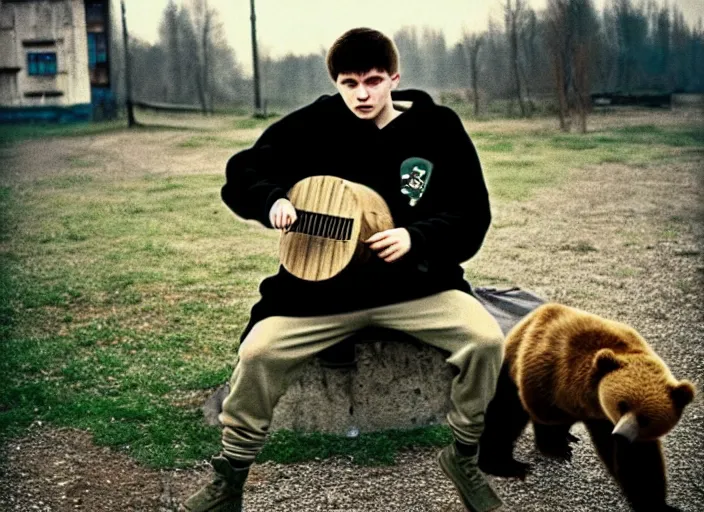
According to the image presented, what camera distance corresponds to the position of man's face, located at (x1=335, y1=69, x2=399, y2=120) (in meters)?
1.91

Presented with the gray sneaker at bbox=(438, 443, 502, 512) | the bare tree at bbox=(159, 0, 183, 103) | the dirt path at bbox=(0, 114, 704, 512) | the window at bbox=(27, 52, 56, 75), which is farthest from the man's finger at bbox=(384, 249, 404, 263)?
the window at bbox=(27, 52, 56, 75)

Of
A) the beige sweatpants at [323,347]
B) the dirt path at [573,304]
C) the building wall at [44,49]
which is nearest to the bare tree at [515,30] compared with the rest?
the dirt path at [573,304]

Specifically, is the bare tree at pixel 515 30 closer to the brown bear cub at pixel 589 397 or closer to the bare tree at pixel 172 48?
the brown bear cub at pixel 589 397

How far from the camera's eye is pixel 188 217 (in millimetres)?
2551

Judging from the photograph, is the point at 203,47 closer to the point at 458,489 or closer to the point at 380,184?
the point at 380,184

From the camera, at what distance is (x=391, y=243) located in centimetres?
184

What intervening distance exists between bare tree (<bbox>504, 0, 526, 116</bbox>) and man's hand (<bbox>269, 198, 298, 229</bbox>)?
962mm

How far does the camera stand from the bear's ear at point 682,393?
181 cm

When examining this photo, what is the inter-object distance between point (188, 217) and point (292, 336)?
0.76 meters

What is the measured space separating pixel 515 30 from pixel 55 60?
1350mm

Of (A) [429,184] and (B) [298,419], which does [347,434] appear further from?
(A) [429,184]

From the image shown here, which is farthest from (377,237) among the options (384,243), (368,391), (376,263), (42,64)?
(42,64)

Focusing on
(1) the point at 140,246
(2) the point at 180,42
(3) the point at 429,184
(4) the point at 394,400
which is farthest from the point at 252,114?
(4) the point at 394,400

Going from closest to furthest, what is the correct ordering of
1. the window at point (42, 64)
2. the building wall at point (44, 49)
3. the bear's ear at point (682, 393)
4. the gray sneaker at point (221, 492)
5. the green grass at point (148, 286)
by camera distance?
1. the bear's ear at point (682, 393)
2. the gray sneaker at point (221, 492)
3. the green grass at point (148, 286)
4. the building wall at point (44, 49)
5. the window at point (42, 64)
